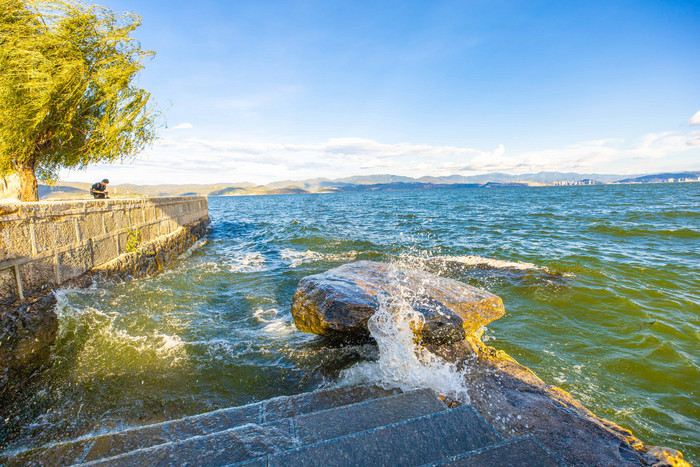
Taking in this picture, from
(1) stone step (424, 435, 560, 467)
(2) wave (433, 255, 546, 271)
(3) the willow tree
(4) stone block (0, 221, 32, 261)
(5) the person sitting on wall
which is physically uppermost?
(3) the willow tree

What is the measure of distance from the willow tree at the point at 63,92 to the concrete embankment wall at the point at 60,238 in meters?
3.23

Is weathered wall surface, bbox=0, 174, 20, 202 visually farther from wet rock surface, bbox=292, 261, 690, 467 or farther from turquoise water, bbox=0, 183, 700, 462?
wet rock surface, bbox=292, 261, 690, 467

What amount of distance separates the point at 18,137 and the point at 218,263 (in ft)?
22.7

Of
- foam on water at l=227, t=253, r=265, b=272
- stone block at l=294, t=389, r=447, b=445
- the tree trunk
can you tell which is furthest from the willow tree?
stone block at l=294, t=389, r=447, b=445

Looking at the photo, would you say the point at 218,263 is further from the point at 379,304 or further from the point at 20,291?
the point at 379,304

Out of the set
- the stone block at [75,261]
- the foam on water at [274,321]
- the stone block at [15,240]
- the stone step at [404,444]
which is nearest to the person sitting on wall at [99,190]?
the stone block at [75,261]

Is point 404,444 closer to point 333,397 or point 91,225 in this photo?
Result: point 333,397

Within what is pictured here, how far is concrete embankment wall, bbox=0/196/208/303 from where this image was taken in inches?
204

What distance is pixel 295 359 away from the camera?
210 inches

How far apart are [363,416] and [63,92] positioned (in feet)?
41.8

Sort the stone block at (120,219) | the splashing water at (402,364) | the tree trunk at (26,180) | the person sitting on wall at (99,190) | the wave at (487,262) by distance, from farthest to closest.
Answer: the person sitting on wall at (99,190), the wave at (487,262), the tree trunk at (26,180), the stone block at (120,219), the splashing water at (402,364)

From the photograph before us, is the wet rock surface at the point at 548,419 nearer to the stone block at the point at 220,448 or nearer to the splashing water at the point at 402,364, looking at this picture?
the splashing water at the point at 402,364

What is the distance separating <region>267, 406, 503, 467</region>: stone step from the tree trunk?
44.0 feet

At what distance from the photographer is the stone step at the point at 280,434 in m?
2.53
